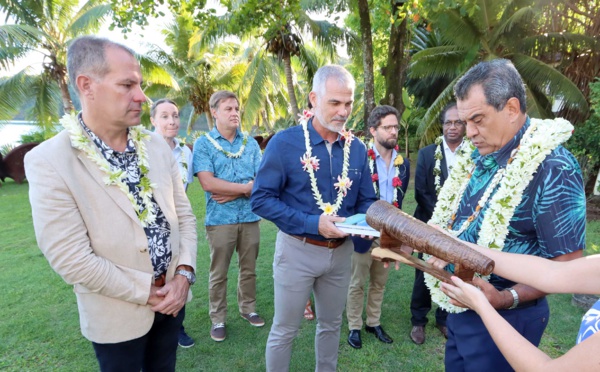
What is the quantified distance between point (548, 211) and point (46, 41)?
60.0 ft

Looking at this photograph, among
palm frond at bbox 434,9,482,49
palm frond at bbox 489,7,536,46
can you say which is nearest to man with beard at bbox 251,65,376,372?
palm frond at bbox 434,9,482,49

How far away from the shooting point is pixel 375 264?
3967 mm

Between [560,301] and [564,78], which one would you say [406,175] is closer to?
[560,301]

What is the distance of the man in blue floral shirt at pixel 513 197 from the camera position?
1712 mm

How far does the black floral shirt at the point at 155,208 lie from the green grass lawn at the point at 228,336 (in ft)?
5.88

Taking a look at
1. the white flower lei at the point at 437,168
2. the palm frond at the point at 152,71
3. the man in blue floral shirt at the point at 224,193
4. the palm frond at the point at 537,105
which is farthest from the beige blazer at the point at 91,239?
the palm frond at the point at 152,71

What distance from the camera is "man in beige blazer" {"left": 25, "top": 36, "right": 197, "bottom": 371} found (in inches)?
71.1

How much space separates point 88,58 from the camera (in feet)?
6.09

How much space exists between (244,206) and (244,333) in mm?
1425

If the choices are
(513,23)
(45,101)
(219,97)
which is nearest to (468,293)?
(219,97)

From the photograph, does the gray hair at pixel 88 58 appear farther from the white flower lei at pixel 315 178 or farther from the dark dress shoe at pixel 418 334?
the dark dress shoe at pixel 418 334

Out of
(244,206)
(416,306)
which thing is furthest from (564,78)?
(244,206)

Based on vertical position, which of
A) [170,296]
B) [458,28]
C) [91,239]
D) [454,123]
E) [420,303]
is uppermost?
[458,28]

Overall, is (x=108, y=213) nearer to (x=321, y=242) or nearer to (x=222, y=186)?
(x=321, y=242)
